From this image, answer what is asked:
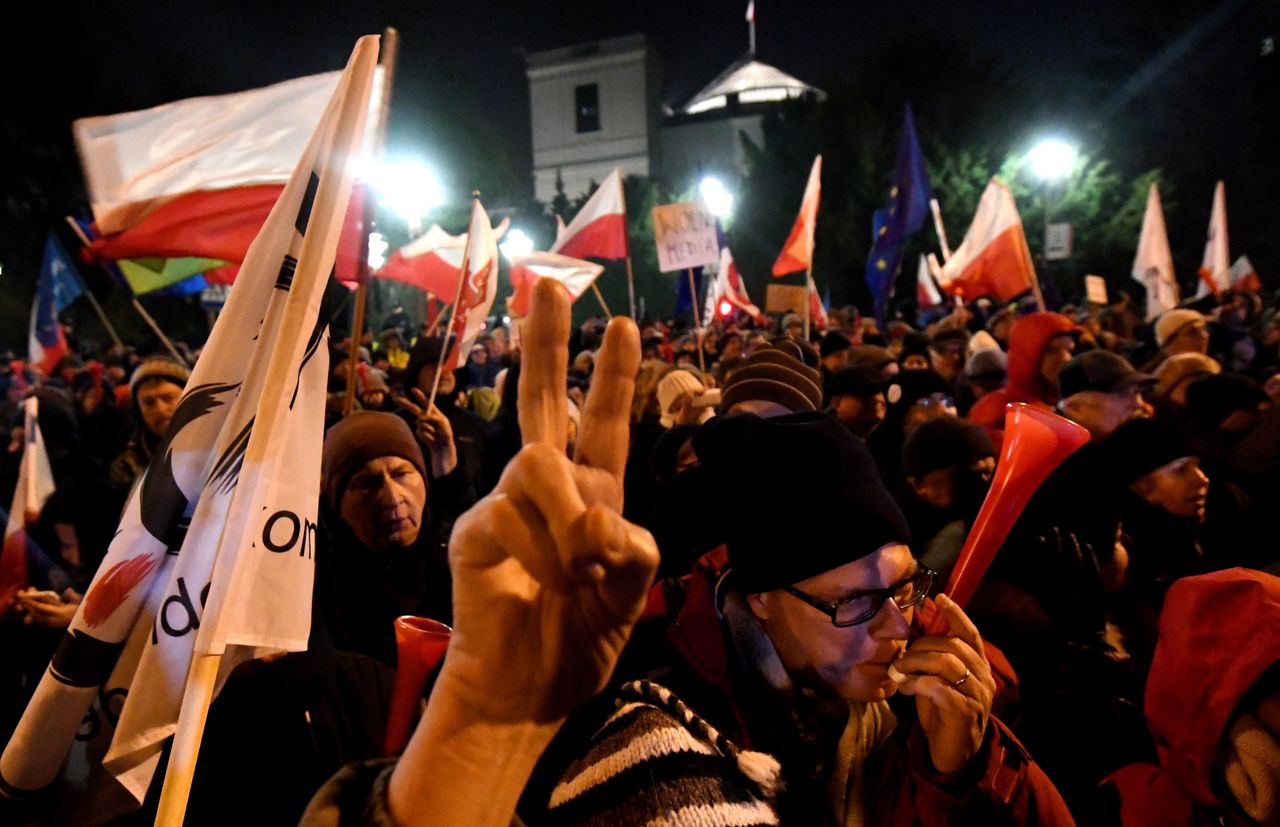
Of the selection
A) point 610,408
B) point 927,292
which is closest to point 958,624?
point 610,408

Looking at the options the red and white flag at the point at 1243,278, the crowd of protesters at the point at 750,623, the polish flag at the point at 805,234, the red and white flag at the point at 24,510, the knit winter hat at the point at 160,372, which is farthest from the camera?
the red and white flag at the point at 1243,278

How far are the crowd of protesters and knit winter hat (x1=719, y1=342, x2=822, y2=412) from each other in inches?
0.9

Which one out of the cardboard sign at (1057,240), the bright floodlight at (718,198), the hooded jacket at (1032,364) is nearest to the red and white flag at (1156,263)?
the cardboard sign at (1057,240)

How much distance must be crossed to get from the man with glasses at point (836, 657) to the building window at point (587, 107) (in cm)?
5660

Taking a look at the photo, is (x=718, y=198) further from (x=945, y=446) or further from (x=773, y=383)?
(x=945, y=446)

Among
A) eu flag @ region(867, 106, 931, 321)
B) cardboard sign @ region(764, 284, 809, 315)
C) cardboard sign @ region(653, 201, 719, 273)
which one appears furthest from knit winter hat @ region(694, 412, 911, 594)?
cardboard sign @ region(764, 284, 809, 315)

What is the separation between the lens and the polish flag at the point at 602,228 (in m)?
8.20

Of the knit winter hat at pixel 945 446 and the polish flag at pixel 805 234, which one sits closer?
the knit winter hat at pixel 945 446

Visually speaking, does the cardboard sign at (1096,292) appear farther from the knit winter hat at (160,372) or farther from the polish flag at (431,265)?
the knit winter hat at (160,372)

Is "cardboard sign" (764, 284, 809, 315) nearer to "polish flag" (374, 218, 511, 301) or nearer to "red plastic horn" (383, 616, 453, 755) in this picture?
"polish flag" (374, 218, 511, 301)

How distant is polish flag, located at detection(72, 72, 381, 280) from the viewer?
8.56 ft

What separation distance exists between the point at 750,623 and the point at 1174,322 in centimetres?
665

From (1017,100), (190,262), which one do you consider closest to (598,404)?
(190,262)

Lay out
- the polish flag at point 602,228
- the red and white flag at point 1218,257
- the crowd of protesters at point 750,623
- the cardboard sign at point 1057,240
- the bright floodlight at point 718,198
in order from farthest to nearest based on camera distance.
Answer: the bright floodlight at point 718,198, the cardboard sign at point 1057,240, the red and white flag at point 1218,257, the polish flag at point 602,228, the crowd of protesters at point 750,623
